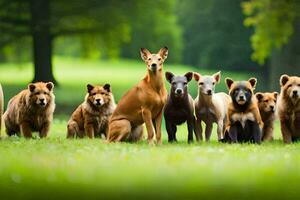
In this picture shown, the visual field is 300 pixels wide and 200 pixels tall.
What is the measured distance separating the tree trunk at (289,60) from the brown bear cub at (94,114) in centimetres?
1325

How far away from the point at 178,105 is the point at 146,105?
74 cm

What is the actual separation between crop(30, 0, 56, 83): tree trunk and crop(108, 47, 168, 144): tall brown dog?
50.1ft

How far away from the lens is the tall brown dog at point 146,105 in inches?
461

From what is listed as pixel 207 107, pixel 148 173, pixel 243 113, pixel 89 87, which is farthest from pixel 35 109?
pixel 148 173

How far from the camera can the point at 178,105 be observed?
1220 centimetres

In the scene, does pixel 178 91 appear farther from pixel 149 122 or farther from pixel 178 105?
pixel 149 122

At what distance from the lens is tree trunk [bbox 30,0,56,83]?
26.8 m

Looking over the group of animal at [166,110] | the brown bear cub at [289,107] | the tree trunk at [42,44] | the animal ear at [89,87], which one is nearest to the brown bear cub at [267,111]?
the group of animal at [166,110]

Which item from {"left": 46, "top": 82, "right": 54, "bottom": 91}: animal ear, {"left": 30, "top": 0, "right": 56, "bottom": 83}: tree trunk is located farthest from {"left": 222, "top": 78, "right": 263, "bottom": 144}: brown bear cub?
{"left": 30, "top": 0, "right": 56, "bottom": 83}: tree trunk

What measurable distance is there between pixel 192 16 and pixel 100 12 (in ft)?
87.4

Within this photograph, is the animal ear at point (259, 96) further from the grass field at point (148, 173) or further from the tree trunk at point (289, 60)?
the tree trunk at point (289, 60)

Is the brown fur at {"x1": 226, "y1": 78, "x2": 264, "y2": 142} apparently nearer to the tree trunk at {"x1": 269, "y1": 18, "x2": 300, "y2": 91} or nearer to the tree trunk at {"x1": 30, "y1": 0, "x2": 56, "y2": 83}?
the tree trunk at {"x1": 269, "y1": 18, "x2": 300, "y2": 91}

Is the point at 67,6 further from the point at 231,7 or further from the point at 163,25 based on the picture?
the point at 163,25

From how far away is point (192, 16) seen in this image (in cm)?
5156
